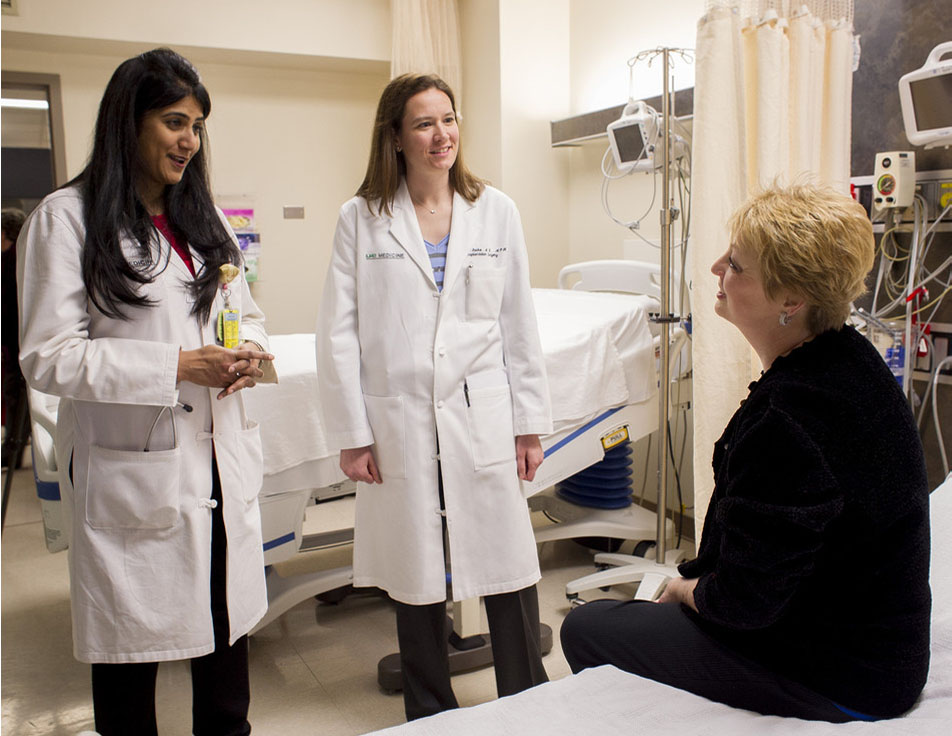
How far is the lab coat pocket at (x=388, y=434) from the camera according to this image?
1.91 m

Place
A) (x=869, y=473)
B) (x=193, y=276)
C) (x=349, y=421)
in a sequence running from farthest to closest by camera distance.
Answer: (x=349, y=421) → (x=193, y=276) → (x=869, y=473)

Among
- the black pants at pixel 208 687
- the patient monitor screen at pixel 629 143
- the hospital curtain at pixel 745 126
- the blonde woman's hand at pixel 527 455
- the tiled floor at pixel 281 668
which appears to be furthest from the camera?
the patient monitor screen at pixel 629 143

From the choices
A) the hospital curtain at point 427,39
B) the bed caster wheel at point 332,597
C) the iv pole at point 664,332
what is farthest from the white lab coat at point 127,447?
Result: the hospital curtain at point 427,39

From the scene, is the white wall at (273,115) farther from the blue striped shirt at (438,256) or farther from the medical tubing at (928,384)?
the medical tubing at (928,384)

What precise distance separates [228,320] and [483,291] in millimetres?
575

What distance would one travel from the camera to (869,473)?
3.71ft

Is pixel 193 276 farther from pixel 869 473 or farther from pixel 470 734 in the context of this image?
pixel 869 473

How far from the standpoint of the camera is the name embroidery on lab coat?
1959 millimetres

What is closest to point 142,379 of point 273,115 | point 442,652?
point 442,652

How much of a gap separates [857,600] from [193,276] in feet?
4.29

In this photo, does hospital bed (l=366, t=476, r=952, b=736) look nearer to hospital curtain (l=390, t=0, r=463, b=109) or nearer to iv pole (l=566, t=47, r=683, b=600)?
iv pole (l=566, t=47, r=683, b=600)

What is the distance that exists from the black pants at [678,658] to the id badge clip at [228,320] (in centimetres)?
86

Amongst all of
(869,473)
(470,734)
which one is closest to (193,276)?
(470,734)

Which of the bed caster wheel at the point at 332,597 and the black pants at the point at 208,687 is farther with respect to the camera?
the bed caster wheel at the point at 332,597
